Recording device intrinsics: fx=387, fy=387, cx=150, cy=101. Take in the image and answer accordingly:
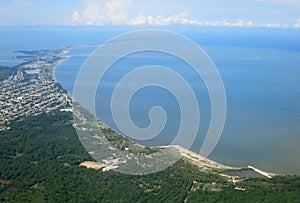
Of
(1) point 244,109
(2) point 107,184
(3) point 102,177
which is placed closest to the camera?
(2) point 107,184

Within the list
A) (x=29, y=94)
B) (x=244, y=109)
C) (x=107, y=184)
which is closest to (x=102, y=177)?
(x=107, y=184)

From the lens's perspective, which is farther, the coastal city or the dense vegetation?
the coastal city

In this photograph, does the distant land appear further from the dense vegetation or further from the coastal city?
the coastal city

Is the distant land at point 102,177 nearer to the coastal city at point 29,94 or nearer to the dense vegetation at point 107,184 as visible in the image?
the dense vegetation at point 107,184

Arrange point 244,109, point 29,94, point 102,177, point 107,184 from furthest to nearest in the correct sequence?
point 29,94
point 244,109
point 102,177
point 107,184

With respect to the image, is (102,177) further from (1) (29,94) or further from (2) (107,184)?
(1) (29,94)

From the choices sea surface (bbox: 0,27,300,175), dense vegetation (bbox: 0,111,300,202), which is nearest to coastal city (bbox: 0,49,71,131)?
sea surface (bbox: 0,27,300,175)

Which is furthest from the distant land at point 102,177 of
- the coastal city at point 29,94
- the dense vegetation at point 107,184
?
the coastal city at point 29,94
